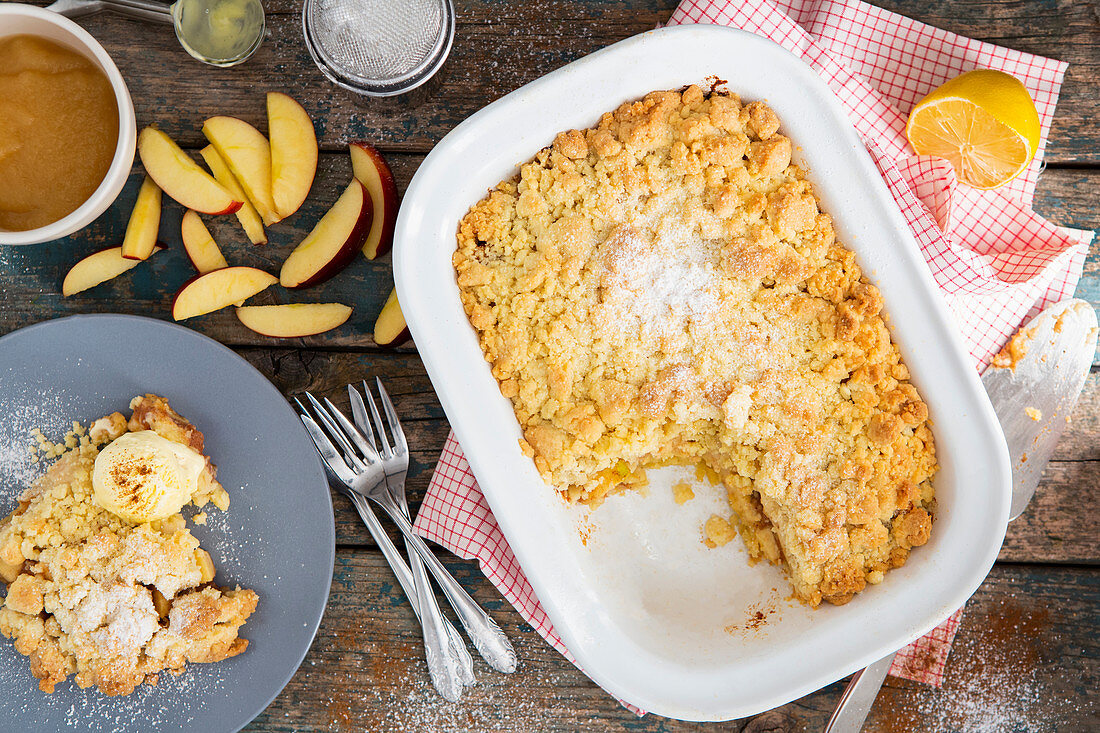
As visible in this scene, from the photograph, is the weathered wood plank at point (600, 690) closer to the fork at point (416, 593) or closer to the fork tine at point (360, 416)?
the fork at point (416, 593)

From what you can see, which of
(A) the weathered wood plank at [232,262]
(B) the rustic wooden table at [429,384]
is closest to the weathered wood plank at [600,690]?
(B) the rustic wooden table at [429,384]

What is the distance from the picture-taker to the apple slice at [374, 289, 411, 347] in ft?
6.24

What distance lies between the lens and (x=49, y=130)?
1.75m

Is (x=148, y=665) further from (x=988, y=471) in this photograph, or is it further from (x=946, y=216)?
(x=946, y=216)

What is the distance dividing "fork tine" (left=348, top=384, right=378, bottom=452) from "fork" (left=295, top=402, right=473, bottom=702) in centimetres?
6

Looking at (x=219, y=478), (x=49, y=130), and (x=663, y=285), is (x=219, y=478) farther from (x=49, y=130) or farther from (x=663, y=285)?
(x=663, y=285)

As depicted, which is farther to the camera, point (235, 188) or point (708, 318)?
point (235, 188)

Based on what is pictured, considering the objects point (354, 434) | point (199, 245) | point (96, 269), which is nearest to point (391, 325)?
point (354, 434)

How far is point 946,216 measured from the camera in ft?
5.97

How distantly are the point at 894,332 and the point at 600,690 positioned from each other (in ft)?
3.80

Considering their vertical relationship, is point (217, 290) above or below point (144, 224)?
below

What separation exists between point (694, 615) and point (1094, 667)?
1.09 meters

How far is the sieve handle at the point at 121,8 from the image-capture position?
6.17ft

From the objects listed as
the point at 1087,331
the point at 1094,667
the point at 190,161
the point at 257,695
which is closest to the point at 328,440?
the point at 257,695
